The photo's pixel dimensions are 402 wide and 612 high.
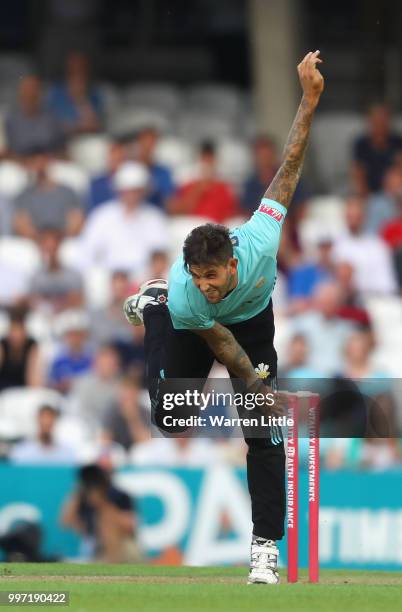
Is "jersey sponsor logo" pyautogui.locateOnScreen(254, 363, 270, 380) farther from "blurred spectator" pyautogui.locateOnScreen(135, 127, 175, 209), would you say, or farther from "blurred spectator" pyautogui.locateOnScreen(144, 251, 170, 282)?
"blurred spectator" pyautogui.locateOnScreen(135, 127, 175, 209)

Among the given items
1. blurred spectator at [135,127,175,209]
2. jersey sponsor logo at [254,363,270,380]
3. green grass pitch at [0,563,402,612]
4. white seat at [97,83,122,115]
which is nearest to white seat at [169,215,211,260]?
blurred spectator at [135,127,175,209]

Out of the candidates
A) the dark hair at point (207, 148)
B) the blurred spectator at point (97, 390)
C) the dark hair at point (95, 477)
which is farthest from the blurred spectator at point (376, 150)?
the dark hair at point (95, 477)

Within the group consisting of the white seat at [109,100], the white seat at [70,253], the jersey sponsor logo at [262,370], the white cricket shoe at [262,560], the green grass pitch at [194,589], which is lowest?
the green grass pitch at [194,589]

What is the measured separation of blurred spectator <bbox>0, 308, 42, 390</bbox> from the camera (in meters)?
13.9

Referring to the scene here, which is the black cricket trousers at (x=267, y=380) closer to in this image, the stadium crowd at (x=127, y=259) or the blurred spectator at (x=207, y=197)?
the stadium crowd at (x=127, y=259)

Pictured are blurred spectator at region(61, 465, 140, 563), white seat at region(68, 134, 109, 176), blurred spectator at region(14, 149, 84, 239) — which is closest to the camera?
blurred spectator at region(61, 465, 140, 563)

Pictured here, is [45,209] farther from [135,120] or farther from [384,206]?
[384,206]

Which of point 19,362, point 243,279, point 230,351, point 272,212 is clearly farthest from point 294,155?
point 19,362

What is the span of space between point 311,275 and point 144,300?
6257 millimetres

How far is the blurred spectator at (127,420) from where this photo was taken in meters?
13.3

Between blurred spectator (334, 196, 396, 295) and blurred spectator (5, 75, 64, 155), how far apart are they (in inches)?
123

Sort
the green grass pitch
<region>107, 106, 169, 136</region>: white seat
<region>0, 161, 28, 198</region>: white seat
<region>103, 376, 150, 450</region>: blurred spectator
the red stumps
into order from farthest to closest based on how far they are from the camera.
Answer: <region>107, 106, 169, 136</region>: white seat, <region>0, 161, 28, 198</region>: white seat, <region>103, 376, 150, 450</region>: blurred spectator, the red stumps, the green grass pitch

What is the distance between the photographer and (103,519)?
1229 centimetres

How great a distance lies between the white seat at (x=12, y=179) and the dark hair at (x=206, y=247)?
8419mm
